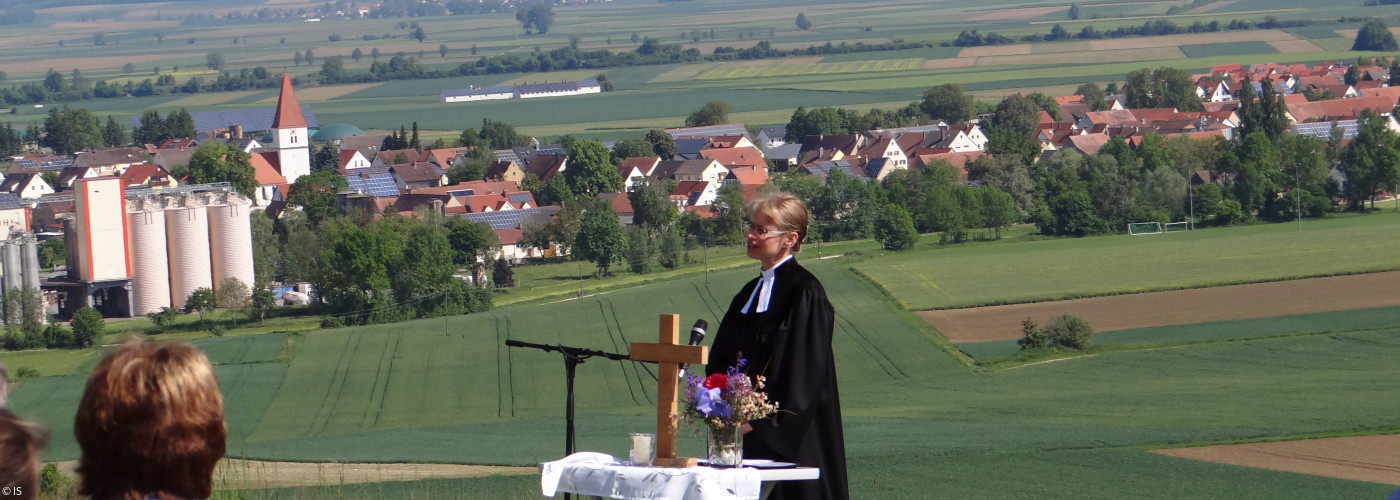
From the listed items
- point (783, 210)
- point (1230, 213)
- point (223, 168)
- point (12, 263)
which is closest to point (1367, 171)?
point (1230, 213)

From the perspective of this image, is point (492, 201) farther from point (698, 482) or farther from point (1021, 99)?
point (698, 482)

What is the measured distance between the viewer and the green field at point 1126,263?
35125 mm

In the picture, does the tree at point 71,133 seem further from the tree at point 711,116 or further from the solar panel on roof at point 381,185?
the tree at point 711,116

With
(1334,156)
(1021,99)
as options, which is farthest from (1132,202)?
(1021,99)

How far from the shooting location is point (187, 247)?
48.2 m

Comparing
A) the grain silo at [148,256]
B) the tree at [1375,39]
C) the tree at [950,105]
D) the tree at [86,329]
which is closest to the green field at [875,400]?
the tree at [86,329]

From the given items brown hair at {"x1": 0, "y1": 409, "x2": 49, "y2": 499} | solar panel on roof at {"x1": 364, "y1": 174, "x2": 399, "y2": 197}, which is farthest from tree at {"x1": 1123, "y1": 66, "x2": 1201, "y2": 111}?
brown hair at {"x1": 0, "y1": 409, "x2": 49, "y2": 499}

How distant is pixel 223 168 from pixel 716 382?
72.3 metres

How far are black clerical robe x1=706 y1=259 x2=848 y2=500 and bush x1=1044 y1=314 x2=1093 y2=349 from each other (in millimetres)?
22713

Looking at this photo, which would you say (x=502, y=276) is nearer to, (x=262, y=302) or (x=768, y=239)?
(x=262, y=302)

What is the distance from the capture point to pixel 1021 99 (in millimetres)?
90812

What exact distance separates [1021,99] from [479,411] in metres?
71.1

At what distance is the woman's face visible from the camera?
5.29 meters

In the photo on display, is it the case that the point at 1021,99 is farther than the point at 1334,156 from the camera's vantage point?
Yes
